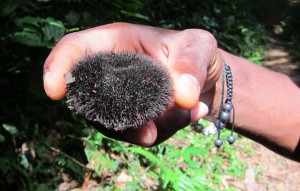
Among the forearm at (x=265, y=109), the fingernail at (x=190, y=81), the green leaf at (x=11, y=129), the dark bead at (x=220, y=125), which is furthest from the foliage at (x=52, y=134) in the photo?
the fingernail at (x=190, y=81)

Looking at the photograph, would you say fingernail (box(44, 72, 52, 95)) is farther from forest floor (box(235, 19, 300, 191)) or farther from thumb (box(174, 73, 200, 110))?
forest floor (box(235, 19, 300, 191))

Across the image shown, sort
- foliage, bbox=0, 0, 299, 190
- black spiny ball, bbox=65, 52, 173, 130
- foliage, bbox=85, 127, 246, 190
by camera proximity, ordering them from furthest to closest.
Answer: foliage, bbox=85, 127, 246, 190 → foliage, bbox=0, 0, 299, 190 → black spiny ball, bbox=65, 52, 173, 130

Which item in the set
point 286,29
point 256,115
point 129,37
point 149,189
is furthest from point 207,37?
point 286,29

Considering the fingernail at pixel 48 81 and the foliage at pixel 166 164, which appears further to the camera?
the foliage at pixel 166 164

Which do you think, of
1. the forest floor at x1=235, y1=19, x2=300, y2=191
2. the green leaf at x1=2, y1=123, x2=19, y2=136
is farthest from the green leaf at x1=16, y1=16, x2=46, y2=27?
the forest floor at x1=235, y1=19, x2=300, y2=191

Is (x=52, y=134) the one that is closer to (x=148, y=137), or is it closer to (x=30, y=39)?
(x=30, y=39)

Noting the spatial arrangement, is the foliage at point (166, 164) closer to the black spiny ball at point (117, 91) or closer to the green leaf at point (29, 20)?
the green leaf at point (29, 20)
